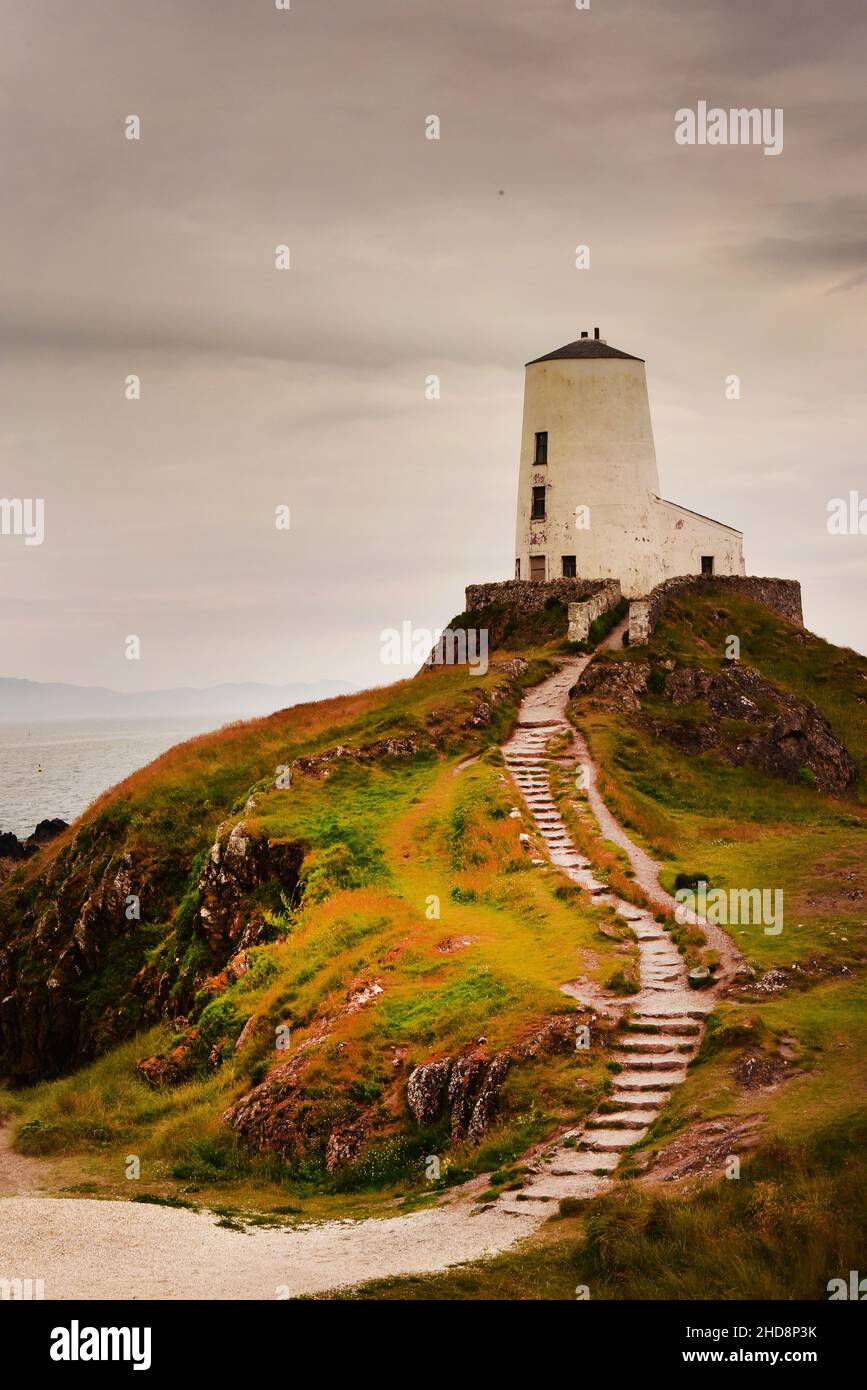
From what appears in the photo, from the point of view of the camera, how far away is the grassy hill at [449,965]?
67.3ft

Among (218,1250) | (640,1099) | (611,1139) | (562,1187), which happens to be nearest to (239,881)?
(640,1099)

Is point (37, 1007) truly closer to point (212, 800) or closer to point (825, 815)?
point (212, 800)

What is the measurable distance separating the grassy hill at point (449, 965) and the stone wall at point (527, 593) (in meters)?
1.62

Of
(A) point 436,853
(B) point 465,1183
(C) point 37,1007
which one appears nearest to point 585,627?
(A) point 436,853

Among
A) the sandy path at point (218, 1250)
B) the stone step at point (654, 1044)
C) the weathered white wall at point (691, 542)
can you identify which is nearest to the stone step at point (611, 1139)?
the sandy path at point (218, 1250)

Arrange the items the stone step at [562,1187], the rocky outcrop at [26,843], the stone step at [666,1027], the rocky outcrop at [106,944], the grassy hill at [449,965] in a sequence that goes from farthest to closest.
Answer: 1. the rocky outcrop at [26,843]
2. the rocky outcrop at [106,944]
3. the stone step at [666,1027]
4. the stone step at [562,1187]
5. the grassy hill at [449,965]

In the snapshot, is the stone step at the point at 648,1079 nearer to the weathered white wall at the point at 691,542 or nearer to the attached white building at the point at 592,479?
the attached white building at the point at 592,479

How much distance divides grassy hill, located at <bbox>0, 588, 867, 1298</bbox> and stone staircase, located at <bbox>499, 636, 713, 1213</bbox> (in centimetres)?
55

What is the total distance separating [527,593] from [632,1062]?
1513 inches

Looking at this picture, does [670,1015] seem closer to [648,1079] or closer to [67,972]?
[648,1079]

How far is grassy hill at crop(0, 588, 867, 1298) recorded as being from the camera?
808 inches

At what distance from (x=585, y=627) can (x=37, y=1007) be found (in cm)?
2627

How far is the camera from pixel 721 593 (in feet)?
212

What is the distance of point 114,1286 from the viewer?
19328mm
